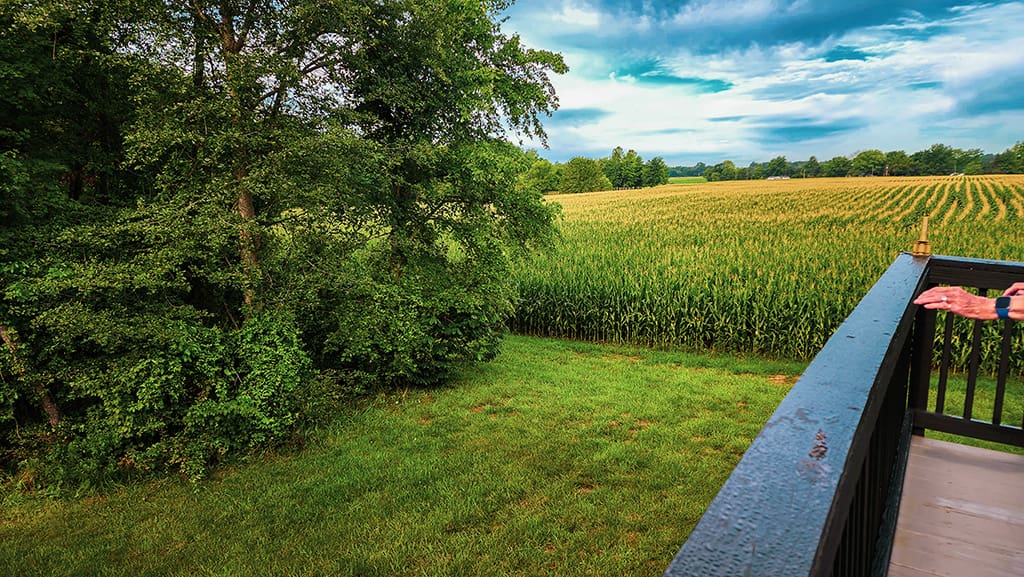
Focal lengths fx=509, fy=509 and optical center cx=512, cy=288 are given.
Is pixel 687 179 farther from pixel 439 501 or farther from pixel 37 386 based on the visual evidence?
pixel 37 386

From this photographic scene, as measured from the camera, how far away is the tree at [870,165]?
92.6m

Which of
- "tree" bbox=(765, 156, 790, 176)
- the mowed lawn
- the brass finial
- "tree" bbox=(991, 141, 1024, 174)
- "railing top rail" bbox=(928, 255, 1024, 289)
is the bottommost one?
the mowed lawn

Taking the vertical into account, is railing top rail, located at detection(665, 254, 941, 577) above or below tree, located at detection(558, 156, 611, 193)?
below

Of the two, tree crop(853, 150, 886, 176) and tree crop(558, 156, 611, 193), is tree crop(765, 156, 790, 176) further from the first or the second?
tree crop(558, 156, 611, 193)

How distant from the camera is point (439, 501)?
4457 mm

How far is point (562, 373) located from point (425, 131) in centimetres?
417

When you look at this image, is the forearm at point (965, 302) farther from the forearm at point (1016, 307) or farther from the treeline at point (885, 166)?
the treeline at point (885, 166)

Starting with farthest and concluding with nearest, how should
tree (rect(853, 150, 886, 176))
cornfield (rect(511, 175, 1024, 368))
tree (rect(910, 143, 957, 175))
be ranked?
tree (rect(853, 150, 886, 176)) → tree (rect(910, 143, 957, 175)) → cornfield (rect(511, 175, 1024, 368))

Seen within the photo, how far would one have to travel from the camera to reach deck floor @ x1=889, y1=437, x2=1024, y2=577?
197cm

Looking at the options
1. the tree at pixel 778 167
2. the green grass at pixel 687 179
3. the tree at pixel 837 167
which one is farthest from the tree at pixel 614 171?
the tree at pixel 837 167

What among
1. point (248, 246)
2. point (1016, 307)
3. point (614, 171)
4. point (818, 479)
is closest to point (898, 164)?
point (614, 171)

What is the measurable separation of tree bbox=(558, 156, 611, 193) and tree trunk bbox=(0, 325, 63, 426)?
85.8m

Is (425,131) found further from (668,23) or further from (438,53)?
(668,23)

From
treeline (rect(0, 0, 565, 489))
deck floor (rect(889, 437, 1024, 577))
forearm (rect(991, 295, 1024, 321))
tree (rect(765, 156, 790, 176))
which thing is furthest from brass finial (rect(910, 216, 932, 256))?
tree (rect(765, 156, 790, 176))
